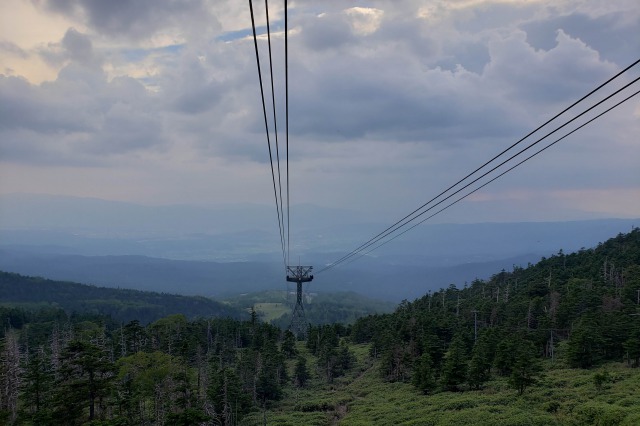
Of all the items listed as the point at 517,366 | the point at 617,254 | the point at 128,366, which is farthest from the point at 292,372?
the point at 617,254

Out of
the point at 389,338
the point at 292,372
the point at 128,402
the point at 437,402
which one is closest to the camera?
the point at 128,402

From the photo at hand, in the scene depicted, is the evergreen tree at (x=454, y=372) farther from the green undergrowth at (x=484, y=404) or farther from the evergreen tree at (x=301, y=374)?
the evergreen tree at (x=301, y=374)

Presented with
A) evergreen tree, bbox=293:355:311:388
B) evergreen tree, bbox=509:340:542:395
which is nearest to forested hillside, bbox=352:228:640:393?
evergreen tree, bbox=509:340:542:395

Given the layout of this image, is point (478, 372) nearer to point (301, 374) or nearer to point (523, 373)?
point (523, 373)

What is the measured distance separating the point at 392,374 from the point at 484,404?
71.1ft

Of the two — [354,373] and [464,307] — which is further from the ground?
[464,307]

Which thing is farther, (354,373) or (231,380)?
(354,373)

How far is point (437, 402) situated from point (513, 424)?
471 inches

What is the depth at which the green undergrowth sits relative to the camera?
114 feet

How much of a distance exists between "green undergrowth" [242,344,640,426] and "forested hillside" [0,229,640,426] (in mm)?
167

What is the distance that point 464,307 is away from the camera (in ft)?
279

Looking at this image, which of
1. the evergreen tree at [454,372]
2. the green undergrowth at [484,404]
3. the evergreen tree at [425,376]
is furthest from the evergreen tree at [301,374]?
the evergreen tree at [454,372]

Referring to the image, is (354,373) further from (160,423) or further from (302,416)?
(160,423)

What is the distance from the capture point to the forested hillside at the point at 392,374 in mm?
37094
